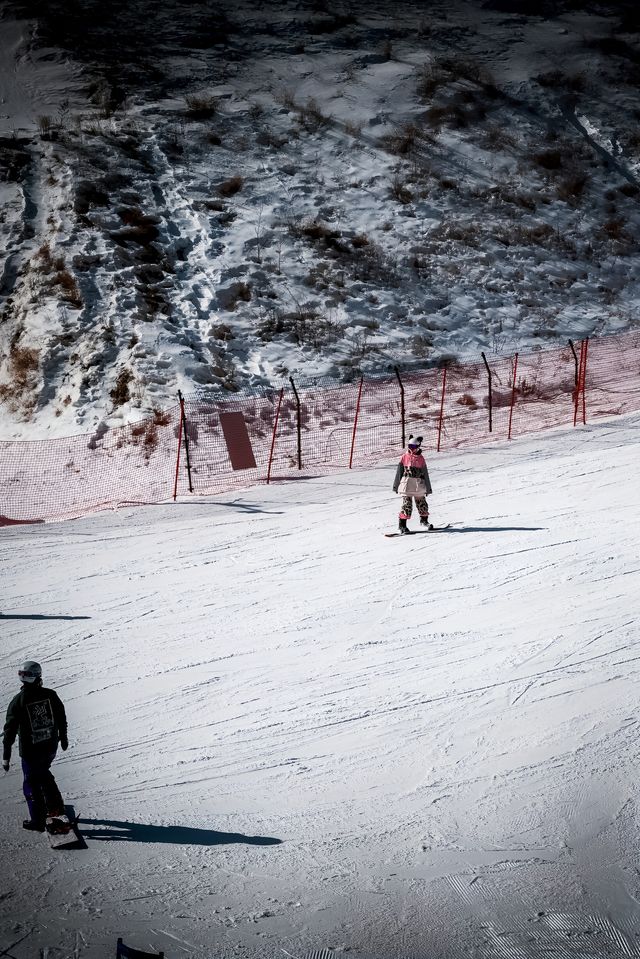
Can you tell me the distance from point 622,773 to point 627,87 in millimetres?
35839

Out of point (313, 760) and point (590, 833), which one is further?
point (313, 760)

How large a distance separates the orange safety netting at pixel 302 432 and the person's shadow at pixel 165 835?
38.1 feet

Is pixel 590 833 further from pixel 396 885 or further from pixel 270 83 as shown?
pixel 270 83

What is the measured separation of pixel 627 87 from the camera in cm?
3647

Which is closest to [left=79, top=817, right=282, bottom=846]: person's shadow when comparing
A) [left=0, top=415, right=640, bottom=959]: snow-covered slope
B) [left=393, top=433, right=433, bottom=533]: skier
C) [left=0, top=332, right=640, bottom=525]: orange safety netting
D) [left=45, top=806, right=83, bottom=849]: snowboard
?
[left=0, top=415, right=640, bottom=959]: snow-covered slope

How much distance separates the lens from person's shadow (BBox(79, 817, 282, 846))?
7102 mm

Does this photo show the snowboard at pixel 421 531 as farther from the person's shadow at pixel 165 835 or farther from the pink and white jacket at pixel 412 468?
the person's shadow at pixel 165 835

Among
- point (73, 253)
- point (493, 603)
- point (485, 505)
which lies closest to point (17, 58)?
point (73, 253)

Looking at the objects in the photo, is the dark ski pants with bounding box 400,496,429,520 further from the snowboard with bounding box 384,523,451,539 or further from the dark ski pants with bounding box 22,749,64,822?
the dark ski pants with bounding box 22,749,64,822

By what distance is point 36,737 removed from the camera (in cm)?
703

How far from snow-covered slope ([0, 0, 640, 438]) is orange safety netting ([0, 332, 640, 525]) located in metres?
1.47

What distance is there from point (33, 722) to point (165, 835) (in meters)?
1.42

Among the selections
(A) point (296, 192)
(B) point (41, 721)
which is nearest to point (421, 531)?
(B) point (41, 721)

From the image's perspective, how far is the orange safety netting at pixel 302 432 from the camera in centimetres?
1981
